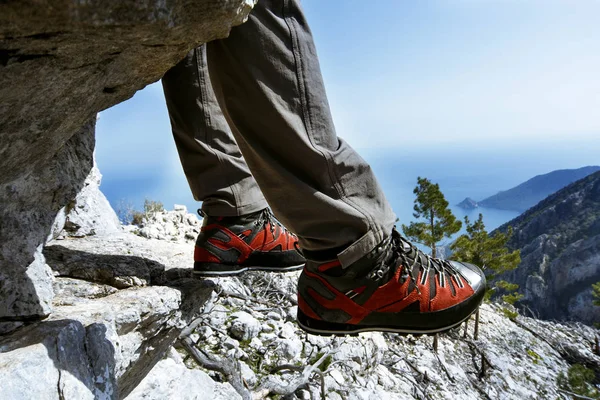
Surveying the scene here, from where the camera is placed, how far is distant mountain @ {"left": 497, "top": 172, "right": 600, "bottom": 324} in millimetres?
53459

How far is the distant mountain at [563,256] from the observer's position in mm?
53459

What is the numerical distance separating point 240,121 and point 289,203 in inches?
15.5

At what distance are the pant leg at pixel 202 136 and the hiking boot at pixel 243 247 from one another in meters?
0.16

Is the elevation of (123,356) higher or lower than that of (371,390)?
higher

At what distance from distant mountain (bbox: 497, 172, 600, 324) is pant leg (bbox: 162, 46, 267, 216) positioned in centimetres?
5706

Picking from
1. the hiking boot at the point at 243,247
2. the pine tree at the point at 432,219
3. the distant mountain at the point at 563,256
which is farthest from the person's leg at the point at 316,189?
the distant mountain at the point at 563,256

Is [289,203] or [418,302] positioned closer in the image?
[289,203]

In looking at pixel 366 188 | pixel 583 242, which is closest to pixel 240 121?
pixel 366 188

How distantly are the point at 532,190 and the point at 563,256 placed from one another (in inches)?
4322

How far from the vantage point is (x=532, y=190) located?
6068 inches

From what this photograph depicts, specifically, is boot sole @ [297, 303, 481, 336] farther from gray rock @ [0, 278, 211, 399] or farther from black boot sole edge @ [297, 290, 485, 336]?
gray rock @ [0, 278, 211, 399]

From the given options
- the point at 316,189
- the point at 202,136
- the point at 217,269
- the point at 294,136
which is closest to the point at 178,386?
the point at 217,269

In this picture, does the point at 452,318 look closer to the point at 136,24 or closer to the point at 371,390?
the point at 371,390

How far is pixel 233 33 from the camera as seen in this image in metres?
1.58
